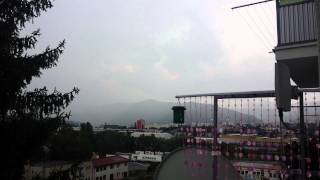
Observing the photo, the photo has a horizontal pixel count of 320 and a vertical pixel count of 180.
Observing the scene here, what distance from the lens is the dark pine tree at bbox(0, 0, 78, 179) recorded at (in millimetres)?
7734

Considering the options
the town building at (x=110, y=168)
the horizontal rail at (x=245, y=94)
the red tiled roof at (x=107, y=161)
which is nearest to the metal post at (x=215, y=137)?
the horizontal rail at (x=245, y=94)

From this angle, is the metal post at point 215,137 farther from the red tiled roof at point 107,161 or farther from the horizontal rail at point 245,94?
the red tiled roof at point 107,161

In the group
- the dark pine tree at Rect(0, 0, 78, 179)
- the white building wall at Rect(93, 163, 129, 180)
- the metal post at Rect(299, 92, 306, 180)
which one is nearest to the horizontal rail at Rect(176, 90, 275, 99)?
the metal post at Rect(299, 92, 306, 180)

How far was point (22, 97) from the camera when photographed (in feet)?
27.3

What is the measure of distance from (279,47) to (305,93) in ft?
2.95

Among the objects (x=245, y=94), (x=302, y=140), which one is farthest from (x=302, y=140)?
(x=245, y=94)

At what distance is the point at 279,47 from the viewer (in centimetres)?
659

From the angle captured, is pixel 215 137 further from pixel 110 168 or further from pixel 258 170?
pixel 110 168

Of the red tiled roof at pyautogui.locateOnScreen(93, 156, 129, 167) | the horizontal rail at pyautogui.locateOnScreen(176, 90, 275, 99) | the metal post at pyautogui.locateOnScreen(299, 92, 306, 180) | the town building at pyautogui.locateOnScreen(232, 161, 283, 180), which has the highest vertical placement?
the horizontal rail at pyautogui.locateOnScreen(176, 90, 275, 99)

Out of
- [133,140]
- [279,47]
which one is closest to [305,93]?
[279,47]

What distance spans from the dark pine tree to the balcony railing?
4.94 m

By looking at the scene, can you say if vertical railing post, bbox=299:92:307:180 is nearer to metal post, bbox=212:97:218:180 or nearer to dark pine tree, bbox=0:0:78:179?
metal post, bbox=212:97:218:180

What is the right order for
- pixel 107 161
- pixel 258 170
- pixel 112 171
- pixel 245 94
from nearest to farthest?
pixel 245 94 < pixel 258 170 < pixel 107 161 < pixel 112 171

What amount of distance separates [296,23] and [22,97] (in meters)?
5.77
